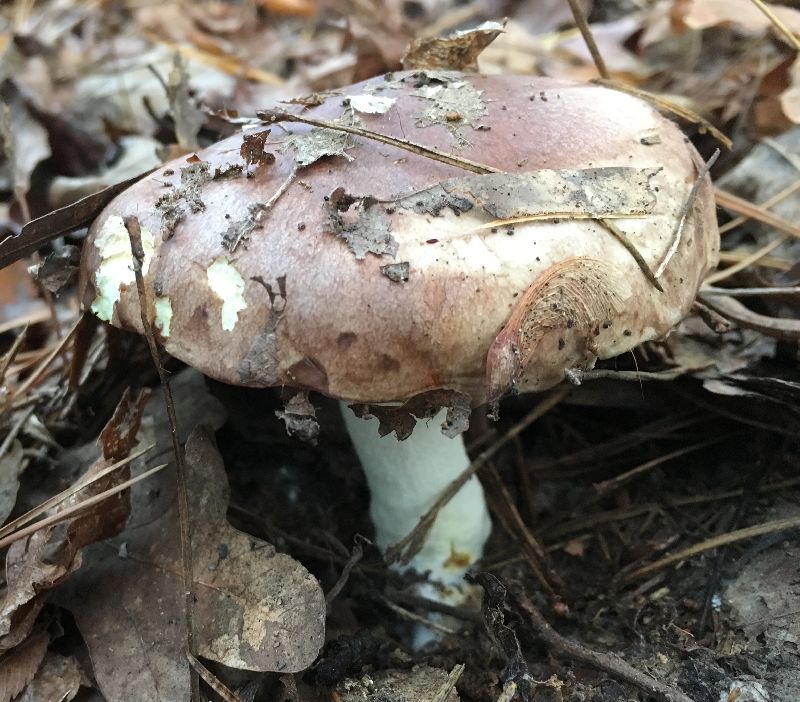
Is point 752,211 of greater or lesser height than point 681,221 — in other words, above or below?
below

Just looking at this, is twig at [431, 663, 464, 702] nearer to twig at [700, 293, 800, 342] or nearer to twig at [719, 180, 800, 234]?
twig at [700, 293, 800, 342]

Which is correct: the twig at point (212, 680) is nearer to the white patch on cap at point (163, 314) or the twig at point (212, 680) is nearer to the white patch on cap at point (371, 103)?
the white patch on cap at point (163, 314)

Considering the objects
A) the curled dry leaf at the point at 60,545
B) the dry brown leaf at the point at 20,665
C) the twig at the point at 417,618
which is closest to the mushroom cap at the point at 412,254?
the curled dry leaf at the point at 60,545

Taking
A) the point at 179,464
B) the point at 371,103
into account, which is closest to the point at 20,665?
the point at 179,464

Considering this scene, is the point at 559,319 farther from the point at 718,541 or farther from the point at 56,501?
the point at 56,501

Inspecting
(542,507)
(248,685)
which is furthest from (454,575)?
(248,685)

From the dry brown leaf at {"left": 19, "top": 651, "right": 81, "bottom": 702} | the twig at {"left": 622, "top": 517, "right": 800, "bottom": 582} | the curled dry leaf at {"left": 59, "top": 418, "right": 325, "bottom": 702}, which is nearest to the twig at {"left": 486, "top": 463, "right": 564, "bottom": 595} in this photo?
the twig at {"left": 622, "top": 517, "right": 800, "bottom": 582}
